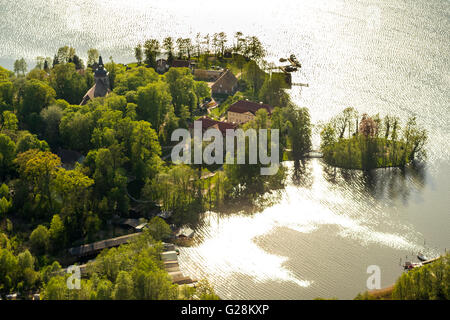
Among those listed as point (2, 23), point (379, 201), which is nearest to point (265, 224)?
point (379, 201)

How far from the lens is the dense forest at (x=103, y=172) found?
5134 cm

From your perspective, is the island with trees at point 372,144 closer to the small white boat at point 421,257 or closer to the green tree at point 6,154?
the small white boat at point 421,257

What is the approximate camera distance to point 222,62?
391 ft

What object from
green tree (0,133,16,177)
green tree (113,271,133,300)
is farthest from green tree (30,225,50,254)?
green tree (0,133,16,177)

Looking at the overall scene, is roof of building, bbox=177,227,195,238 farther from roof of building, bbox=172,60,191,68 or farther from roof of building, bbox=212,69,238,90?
roof of building, bbox=172,60,191,68

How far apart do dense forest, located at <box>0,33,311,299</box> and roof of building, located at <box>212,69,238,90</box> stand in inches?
127

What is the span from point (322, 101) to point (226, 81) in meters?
19.6

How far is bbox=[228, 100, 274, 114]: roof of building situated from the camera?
3549 inches

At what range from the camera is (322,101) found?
327ft

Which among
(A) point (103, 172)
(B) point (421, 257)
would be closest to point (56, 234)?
(A) point (103, 172)

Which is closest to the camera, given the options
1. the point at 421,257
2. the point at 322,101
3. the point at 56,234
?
the point at 56,234

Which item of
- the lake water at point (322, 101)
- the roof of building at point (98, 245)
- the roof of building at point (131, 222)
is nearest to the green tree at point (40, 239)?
the roof of building at point (98, 245)

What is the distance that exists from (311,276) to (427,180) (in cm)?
3039

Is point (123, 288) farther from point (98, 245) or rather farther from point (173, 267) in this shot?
point (98, 245)
